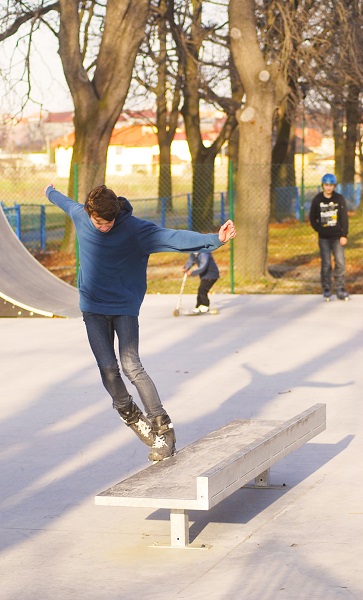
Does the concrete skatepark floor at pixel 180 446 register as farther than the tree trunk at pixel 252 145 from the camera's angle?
No

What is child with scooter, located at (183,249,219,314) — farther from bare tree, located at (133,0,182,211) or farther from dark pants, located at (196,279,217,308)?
bare tree, located at (133,0,182,211)

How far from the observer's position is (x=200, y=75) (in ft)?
113

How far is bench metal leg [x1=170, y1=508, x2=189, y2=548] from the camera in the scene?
5539mm

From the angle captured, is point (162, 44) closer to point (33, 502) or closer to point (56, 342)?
point (56, 342)

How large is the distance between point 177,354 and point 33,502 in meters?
5.54

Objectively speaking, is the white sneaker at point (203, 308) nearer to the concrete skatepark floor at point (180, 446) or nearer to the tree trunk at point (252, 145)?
the concrete skatepark floor at point (180, 446)

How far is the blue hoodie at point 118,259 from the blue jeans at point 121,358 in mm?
82

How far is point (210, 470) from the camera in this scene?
5.43 m

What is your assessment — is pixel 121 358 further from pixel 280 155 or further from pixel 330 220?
pixel 280 155

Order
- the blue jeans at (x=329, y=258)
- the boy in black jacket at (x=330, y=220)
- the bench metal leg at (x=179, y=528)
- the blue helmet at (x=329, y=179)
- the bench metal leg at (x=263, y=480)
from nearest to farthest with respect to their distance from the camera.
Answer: the bench metal leg at (x=179, y=528)
the bench metal leg at (x=263, y=480)
the blue helmet at (x=329, y=179)
the boy in black jacket at (x=330, y=220)
the blue jeans at (x=329, y=258)

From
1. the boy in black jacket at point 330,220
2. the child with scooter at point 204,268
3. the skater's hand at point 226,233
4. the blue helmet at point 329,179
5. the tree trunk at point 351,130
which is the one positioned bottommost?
the child with scooter at point 204,268

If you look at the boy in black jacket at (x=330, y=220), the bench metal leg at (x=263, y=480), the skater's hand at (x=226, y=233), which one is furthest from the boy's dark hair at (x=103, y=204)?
the boy in black jacket at (x=330, y=220)

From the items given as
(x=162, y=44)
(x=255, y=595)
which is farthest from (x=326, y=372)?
(x=162, y=44)

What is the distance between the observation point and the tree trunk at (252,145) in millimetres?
19797
